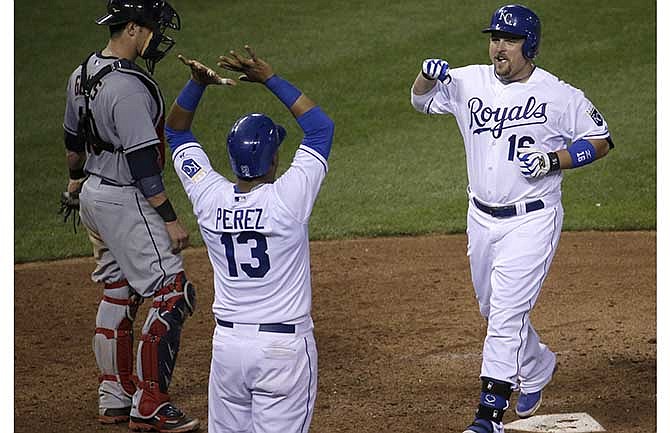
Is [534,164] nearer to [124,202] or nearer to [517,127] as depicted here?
[517,127]

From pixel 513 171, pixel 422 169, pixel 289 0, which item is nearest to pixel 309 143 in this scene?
pixel 513 171

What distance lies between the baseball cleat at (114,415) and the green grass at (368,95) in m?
3.90

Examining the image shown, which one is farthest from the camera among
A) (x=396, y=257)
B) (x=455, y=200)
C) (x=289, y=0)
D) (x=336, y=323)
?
(x=289, y=0)

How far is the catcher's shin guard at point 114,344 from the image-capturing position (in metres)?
5.94

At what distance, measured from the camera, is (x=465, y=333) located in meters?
7.30

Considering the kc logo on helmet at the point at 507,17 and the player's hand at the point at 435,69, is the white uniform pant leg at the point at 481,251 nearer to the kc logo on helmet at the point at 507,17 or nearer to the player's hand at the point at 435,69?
the player's hand at the point at 435,69

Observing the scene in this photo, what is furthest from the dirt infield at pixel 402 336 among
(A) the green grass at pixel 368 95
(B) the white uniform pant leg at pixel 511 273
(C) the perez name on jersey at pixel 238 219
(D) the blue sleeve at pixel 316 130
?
(D) the blue sleeve at pixel 316 130

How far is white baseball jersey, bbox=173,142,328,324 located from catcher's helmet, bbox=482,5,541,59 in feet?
5.22

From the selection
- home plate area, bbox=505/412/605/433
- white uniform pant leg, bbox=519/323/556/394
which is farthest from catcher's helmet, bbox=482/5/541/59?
home plate area, bbox=505/412/605/433

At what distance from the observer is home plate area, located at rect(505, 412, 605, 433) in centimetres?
570

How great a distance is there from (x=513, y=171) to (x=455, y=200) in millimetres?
5101

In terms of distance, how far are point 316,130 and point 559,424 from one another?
7.43ft
